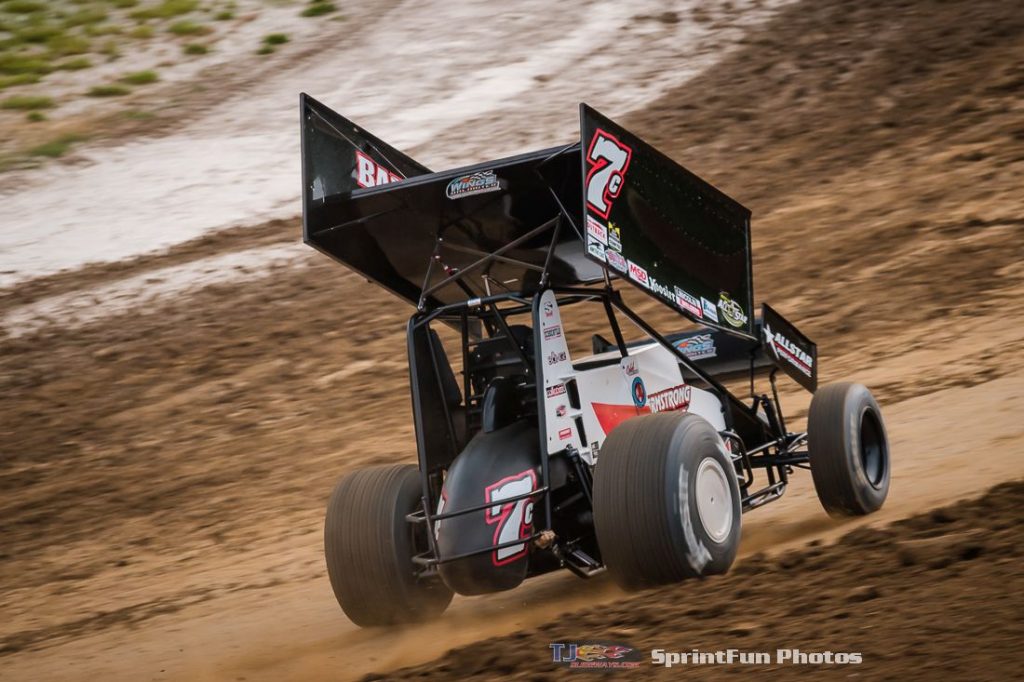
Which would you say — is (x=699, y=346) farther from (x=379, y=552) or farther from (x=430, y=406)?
(x=379, y=552)

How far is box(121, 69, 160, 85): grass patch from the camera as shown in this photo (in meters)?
24.2

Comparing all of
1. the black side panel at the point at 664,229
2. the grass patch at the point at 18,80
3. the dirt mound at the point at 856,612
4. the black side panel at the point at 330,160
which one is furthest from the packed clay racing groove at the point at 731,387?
the grass patch at the point at 18,80

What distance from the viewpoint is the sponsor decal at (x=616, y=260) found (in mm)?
6230

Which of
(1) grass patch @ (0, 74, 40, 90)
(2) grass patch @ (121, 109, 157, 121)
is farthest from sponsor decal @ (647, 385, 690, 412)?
(1) grass patch @ (0, 74, 40, 90)

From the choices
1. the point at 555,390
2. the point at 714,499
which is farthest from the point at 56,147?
the point at 714,499

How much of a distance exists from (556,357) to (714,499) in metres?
1.08

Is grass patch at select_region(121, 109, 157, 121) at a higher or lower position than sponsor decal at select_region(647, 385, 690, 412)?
higher

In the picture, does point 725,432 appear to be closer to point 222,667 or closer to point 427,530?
point 427,530

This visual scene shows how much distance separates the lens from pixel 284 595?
8562mm

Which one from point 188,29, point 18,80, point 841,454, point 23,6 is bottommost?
point 841,454

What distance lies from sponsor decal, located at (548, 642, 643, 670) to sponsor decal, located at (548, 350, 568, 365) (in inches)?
61.0

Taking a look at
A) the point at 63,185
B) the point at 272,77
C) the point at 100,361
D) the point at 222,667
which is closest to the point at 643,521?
the point at 222,667

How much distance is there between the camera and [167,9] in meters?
27.2

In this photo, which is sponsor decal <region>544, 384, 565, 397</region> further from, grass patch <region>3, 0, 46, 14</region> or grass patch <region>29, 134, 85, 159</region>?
grass patch <region>3, 0, 46, 14</region>
